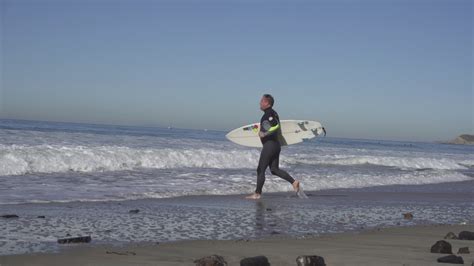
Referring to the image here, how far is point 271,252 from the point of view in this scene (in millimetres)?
5027

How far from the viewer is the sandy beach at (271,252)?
4516 mm

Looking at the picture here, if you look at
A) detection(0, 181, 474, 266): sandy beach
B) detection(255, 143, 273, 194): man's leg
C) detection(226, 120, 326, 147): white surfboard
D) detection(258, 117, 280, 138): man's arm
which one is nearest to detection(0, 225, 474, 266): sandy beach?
detection(0, 181, 474, 266): sandy beach

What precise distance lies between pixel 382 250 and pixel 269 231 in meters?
1.50

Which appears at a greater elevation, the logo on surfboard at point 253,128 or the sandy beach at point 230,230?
the logo on surfboard at point 253,128

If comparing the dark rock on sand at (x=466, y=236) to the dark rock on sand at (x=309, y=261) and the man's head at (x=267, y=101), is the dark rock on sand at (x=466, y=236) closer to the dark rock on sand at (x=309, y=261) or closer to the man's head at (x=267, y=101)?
the dark rock on sand at (x=309, y=261)

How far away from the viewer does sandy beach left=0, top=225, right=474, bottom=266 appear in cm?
452

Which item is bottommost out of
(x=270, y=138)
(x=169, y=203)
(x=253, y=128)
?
(x=169, y=203)

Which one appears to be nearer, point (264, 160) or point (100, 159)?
point (264, 160)

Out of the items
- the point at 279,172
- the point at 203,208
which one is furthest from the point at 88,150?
the point at 203,208

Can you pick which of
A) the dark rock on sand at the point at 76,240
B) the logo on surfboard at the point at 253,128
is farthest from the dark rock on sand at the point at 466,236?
the logo on surfboard at the point at 253,128

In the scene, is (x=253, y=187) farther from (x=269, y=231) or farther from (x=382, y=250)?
(x=382, y=250)

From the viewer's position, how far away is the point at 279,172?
1073 cm

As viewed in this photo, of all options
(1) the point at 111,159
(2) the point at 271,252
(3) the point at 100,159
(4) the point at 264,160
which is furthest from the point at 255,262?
(1) the point at 111,159

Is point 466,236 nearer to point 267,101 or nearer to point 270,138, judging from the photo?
point 270,138
